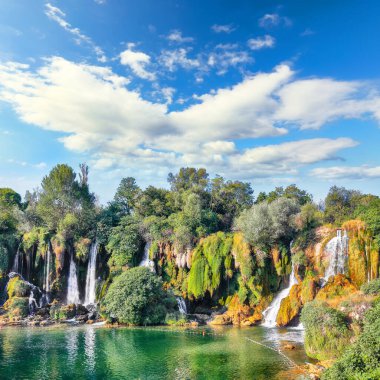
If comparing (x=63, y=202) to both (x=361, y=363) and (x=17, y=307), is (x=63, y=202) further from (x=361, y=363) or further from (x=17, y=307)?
(x=361, y=363)

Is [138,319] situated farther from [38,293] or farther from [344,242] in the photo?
[344,242]

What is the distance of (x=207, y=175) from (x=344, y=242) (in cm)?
3677

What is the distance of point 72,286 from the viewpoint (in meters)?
57.3

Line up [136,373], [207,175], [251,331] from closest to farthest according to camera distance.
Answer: [136,373] < [251,331] < [207,175]

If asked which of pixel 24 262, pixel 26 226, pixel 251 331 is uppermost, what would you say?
pixel 26 226

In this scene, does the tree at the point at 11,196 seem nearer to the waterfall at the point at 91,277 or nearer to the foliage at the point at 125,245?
the waterfall at the point at 91,277

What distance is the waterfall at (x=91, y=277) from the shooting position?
56250 millimetres

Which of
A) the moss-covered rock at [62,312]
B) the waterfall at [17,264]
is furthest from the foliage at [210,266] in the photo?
the waterfall at [17,264]

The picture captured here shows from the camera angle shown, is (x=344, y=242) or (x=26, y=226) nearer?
(x=344, y=242)

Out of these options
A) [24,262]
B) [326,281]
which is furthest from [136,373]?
[24,262]

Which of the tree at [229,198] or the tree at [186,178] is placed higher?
the tree at [186,178]

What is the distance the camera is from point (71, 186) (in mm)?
65312

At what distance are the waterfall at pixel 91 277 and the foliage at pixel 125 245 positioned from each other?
2.92 m

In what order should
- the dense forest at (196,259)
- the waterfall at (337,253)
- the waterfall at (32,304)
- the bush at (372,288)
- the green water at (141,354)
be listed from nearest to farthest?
1. the green water at (141,354)
2. the bush at (372,288)
3. the dense forest at (196,259)
4. the waterfall at (337,253)
5. the waterfall at (32,304)
